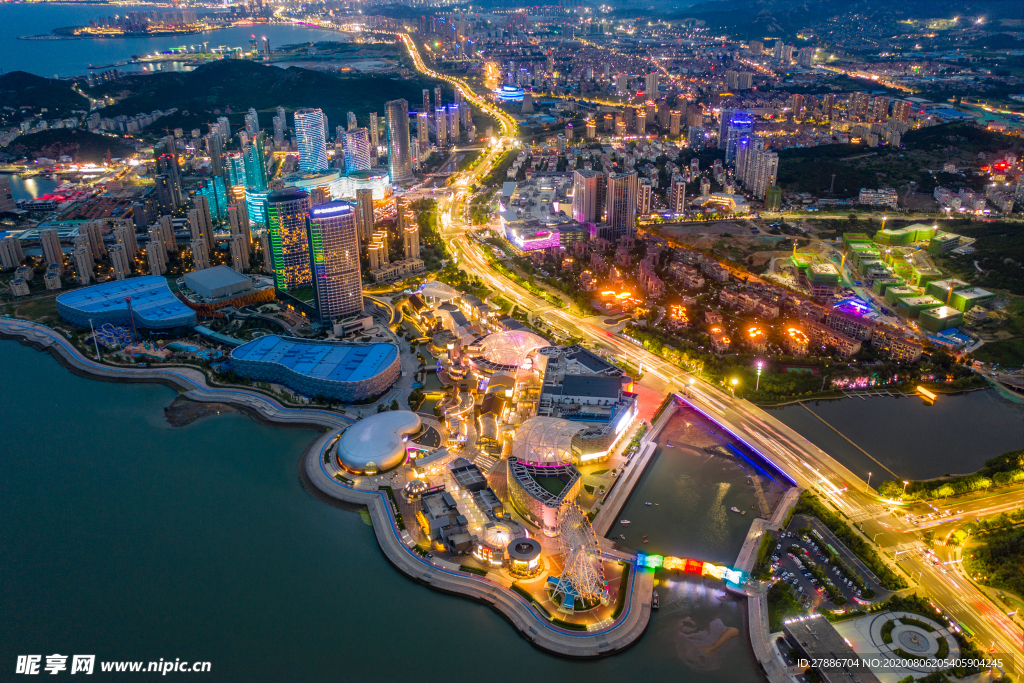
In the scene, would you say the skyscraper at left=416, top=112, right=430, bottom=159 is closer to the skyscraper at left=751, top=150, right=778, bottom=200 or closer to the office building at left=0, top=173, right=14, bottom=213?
the skyscraper at left=751, top=150, right=778, bottom=200

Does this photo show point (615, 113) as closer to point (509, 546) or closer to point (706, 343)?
point (706, 343)

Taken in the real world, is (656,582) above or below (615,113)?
below

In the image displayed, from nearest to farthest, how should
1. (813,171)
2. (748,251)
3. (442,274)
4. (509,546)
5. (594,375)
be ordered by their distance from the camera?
1. (509,546)
2. (594,375)
3. (442,274)
4. (748,251)
5. (813,171)

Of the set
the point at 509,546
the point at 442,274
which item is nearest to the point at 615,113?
the point at 442,274

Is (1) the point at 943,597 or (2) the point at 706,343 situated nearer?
(1) the point at 943,597

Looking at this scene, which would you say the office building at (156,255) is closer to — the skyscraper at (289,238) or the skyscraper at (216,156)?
the skyscraper at (289,238)

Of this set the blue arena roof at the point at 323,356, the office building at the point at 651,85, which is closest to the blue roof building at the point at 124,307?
the blue arena roof at the point at 323,356

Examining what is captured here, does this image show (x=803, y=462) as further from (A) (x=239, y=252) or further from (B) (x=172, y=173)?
→ (B) (x=172, y=173)
